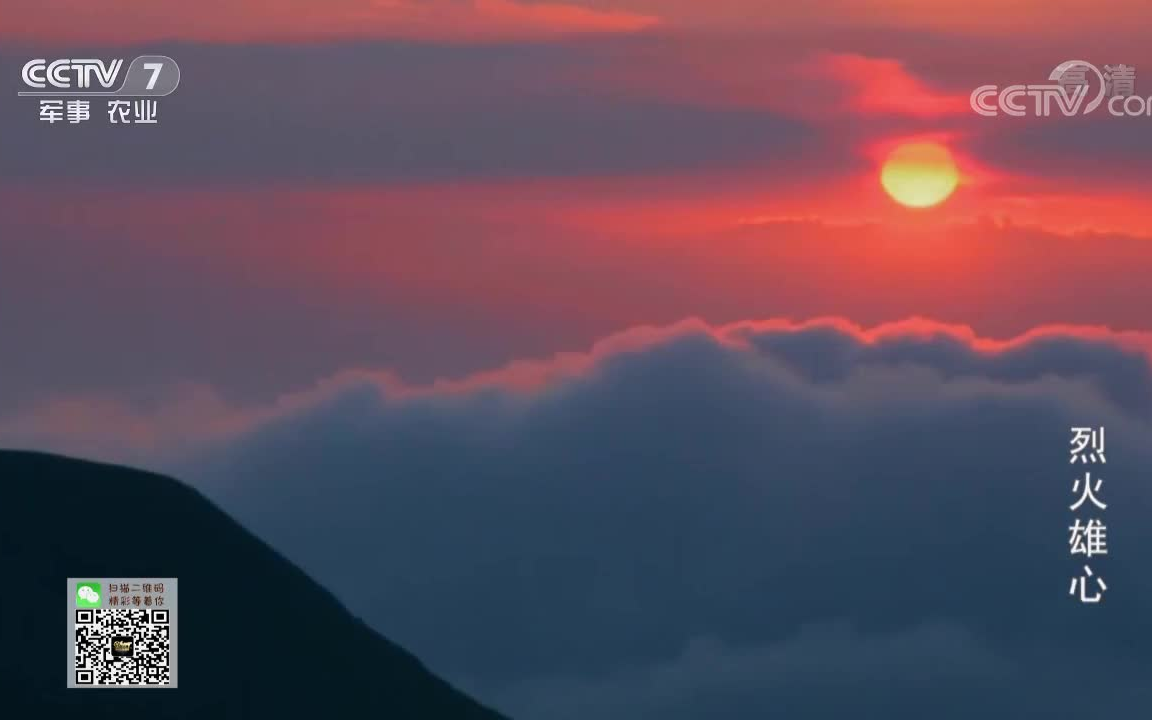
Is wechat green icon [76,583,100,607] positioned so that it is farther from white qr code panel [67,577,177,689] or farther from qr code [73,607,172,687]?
qr code [73,607,172,687]

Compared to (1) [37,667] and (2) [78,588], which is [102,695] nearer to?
(1) [37,667]

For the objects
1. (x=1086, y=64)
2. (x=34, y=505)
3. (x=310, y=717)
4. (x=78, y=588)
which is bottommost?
(x=310, y=717)

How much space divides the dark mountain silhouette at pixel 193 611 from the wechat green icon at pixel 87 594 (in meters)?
32.0

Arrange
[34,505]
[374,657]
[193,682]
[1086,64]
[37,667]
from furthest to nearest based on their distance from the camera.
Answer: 1. [374,657]
2. [34,505]
3. [193,682]
4. [37,667]
5. [1086,64]

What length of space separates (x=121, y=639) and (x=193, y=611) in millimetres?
52098

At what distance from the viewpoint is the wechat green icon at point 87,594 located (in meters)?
58.7

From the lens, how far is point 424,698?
375 ft

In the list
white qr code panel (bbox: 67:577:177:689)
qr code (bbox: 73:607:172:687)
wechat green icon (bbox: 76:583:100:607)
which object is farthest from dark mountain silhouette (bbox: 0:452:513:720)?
qr code (bbox: 73:607:172:687)

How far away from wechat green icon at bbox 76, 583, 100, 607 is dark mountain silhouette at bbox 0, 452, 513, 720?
32.0 m

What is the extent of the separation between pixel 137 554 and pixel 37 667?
20958 millimetres

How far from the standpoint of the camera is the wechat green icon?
58719 millimetres

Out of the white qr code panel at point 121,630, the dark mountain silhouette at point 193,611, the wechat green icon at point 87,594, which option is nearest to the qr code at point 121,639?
the white qr code panel at point 121,630

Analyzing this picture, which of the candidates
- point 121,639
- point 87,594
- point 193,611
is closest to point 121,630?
point 121,639

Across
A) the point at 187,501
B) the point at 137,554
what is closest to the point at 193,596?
the point at 137,554
